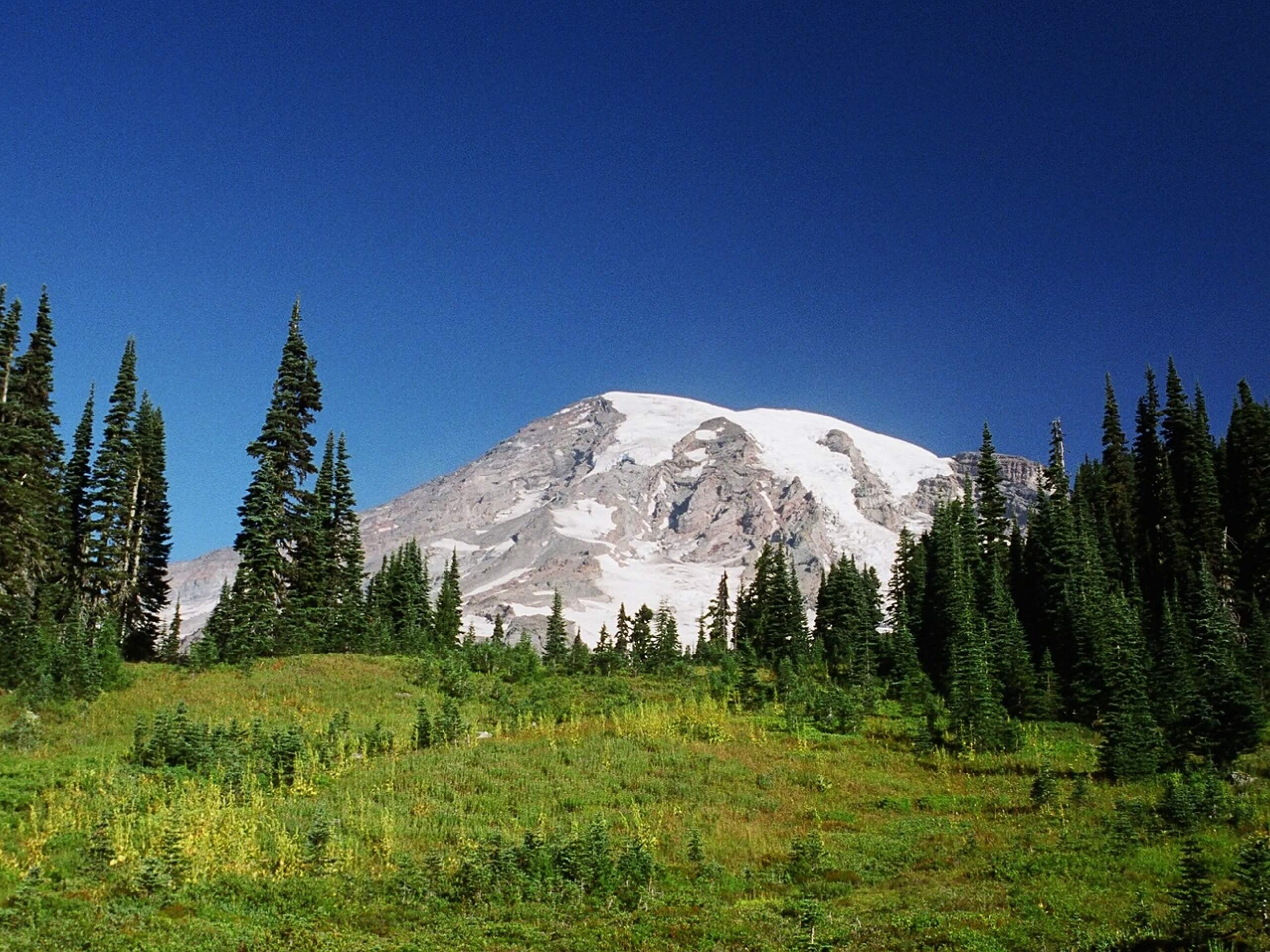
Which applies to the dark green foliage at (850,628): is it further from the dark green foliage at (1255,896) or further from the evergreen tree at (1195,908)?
the evergreen tree at (1195,908)

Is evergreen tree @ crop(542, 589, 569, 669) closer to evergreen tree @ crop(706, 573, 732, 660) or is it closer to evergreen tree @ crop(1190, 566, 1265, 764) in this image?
evergreen tree @ crop(706, 573, 732, 660)

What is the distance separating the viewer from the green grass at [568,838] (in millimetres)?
12422

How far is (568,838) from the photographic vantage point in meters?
16.3

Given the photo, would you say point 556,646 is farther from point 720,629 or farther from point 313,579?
point 720,629

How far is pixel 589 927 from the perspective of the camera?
13031 millimetres

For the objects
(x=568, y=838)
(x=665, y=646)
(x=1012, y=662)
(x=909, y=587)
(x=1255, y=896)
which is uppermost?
(x=909, y=587)

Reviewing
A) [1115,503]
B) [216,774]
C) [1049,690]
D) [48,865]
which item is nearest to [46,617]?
[216,774]

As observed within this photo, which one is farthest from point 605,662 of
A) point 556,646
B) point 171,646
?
point 171,646

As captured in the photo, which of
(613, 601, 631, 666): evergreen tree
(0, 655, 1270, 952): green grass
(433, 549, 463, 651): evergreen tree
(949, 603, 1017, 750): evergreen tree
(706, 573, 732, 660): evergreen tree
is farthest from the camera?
(433, 549, 463, 651): evergreen tree

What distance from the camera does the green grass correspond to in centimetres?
1242

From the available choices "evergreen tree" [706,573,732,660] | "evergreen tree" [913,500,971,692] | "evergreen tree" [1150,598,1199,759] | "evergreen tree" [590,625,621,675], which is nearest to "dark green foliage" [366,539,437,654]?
"evergreen tree" [590,625,621,675]

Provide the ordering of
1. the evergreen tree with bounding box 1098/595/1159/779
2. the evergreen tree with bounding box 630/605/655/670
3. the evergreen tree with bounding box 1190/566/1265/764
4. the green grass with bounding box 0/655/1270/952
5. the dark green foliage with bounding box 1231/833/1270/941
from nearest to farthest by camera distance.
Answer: the dark green foliage with bounding box 1231/833/1270/941 → the green grass with bounding box 0/655/1270/952 → the evergreen tree with bounding box 1098/595/1159/779 → the evergreen tree with bounding box 1190/566/1265/764 → the evergreen tree with bounding box 630/605/655/670

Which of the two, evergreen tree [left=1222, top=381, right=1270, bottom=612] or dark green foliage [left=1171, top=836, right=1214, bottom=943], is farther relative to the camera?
evergreen tree [left=1222, top=381, right=1270, bottom=612]

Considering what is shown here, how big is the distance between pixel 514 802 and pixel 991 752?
61.0ft
